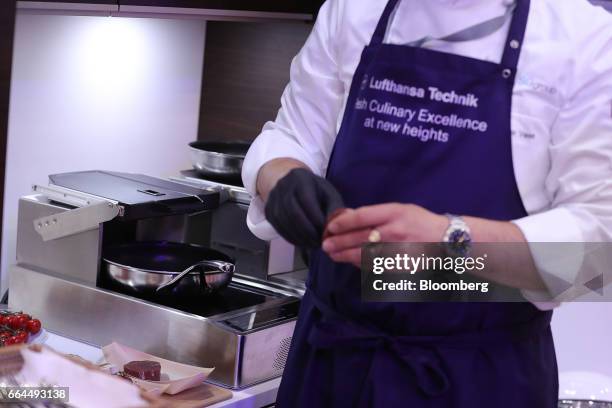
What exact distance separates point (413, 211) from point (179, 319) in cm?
72

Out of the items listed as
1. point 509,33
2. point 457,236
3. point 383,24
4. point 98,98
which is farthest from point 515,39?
point 98,98

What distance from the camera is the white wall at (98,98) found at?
2.21 metres

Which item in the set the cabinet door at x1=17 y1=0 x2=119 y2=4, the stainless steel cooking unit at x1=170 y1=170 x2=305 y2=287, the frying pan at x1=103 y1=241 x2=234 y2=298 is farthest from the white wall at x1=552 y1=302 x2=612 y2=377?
the cabinet door at x1=17 y1=0 x2=119 y2=4

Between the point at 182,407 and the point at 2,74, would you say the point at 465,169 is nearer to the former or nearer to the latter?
the point at 182,407

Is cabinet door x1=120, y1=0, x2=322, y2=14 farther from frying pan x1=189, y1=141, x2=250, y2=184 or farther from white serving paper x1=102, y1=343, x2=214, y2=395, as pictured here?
white serving paper x1=102, y1=343, x2=214, y2=395

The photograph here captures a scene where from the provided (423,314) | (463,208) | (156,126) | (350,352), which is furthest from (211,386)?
(156,126)

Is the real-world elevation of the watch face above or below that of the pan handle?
above

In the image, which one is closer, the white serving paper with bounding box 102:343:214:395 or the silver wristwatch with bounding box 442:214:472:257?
the silver wristwatch with bounding box 442:214:472:257

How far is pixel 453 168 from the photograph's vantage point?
128 cm

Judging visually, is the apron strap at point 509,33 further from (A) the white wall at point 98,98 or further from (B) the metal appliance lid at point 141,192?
Answer: (A) the white wall at point 98,98

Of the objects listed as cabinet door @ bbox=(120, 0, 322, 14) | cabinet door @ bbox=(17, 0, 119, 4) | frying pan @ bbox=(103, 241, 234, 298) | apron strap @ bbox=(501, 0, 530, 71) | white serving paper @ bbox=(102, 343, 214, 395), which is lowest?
white serving paper @ bbox=(102, 343, 214, 395)

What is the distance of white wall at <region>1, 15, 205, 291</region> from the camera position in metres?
2.21

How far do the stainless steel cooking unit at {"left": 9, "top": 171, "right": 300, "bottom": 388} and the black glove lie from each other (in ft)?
1.71

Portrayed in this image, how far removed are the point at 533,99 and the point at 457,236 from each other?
23cm
